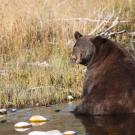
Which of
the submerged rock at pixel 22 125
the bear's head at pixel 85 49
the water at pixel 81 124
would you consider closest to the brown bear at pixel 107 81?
the bear's head at pixel 85 49

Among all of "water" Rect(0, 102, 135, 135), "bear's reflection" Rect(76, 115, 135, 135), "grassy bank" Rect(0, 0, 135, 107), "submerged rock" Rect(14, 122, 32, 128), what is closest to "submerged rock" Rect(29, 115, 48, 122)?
"water" Rect(0, 102, 135, 135)

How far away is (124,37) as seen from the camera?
12977mm

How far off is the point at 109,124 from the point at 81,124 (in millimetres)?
368

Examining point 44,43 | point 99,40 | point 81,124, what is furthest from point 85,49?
point 44,43

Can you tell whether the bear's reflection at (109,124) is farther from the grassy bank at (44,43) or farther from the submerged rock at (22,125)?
the grassy bank at (44,43)

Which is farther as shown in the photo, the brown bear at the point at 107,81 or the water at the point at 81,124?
the brown bear at the point at 107,81

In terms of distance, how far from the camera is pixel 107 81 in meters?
7.81

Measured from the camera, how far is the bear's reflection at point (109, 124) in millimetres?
6782

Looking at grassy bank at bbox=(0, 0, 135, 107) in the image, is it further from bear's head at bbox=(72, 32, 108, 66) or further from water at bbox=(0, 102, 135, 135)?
water at bbox=(0, 102, 135, 135)

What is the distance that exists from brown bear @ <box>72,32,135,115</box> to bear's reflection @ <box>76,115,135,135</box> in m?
0.08

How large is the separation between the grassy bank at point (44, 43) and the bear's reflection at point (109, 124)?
6.12 feet

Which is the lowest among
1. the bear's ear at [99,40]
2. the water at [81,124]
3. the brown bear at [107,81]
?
the water at [81,124]

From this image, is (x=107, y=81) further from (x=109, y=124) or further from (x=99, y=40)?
(x=99, y=40)

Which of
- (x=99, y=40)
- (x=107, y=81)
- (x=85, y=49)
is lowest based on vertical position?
(x=107, y=81)
